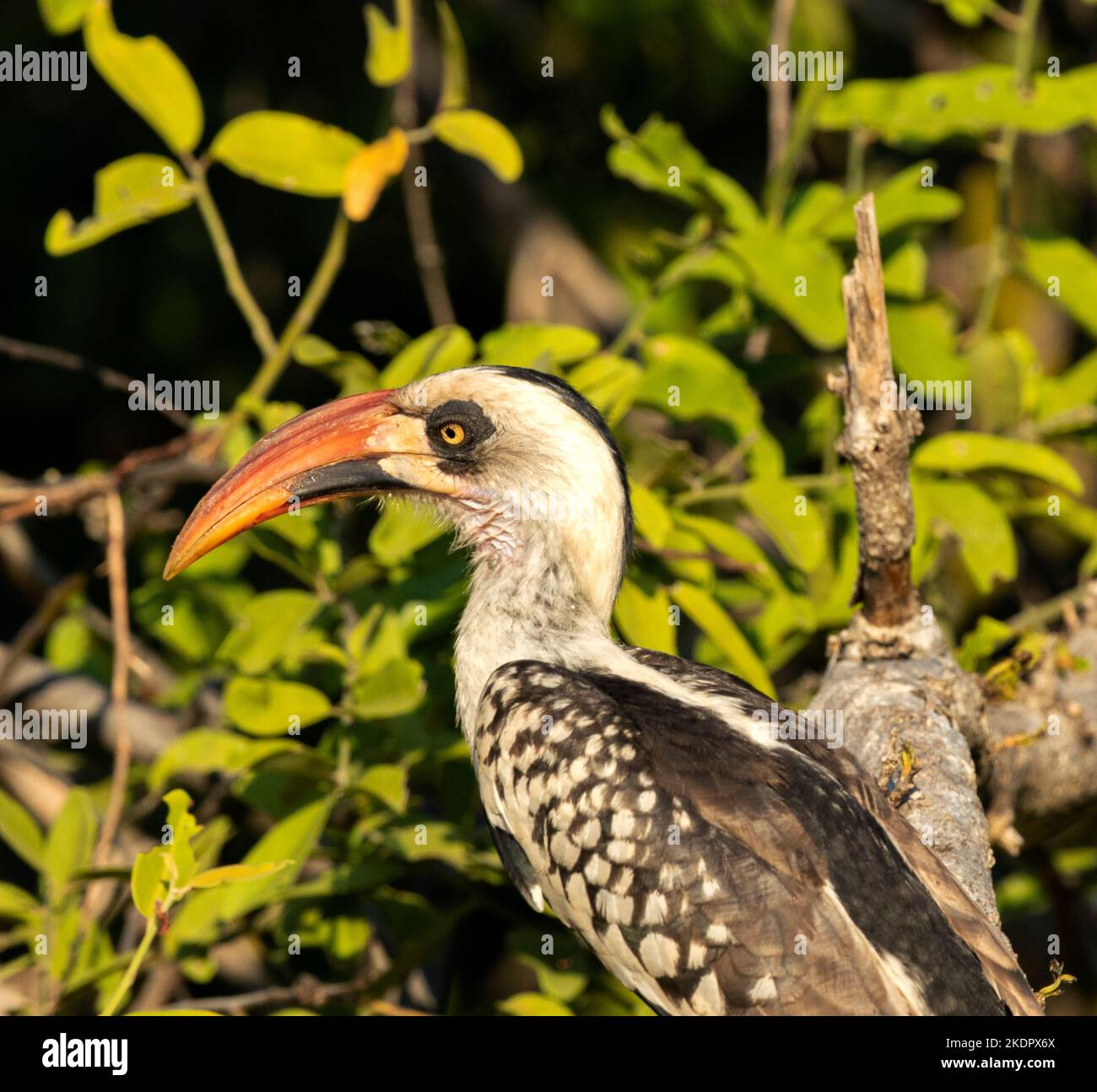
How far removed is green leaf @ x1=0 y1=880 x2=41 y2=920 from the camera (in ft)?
12.2

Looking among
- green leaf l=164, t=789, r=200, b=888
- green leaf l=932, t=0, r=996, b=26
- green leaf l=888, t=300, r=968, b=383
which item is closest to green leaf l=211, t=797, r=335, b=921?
green leaf l=164, t=789, r=200, b=888

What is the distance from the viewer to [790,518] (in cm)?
389

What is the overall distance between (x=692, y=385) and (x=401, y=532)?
0.86m

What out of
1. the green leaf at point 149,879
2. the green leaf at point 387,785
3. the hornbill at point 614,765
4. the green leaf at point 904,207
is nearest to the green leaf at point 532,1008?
the hornbill at point 614,765

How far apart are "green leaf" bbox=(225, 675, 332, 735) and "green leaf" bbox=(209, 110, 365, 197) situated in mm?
1377

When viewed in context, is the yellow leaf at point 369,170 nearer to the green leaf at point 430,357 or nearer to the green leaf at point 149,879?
the green leaf at point 430,357

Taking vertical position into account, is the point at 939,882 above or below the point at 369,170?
below

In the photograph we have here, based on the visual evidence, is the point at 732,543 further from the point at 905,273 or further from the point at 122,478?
the point at 122,478

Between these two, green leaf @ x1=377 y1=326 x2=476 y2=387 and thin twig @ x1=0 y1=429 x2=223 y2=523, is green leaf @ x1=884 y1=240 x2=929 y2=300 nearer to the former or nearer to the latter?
green leaf @ x1=377 y1=326 x2=476 y2=387

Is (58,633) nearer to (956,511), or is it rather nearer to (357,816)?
(357,816)

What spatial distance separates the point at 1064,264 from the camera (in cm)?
456

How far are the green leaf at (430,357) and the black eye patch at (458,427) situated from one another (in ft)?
0.93

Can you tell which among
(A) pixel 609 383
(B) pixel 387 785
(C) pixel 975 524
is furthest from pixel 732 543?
(B) pixel 387 785

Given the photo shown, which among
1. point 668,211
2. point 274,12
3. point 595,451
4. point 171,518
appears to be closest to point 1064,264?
point 595,451
